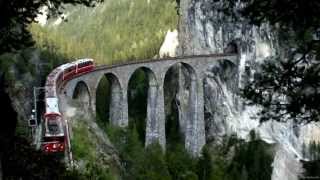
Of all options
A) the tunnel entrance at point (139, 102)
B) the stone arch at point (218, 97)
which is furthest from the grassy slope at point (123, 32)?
the stone arch at point (218, 97)

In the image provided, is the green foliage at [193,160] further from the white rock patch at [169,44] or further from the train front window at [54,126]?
the white rock patch at [169,44]

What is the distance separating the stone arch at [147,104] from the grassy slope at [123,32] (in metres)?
28.7


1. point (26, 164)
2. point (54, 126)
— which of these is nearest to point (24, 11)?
point (26, 164)

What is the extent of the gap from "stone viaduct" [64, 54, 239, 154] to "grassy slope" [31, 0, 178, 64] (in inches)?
1786

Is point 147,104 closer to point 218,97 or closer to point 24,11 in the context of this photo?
point 218,97

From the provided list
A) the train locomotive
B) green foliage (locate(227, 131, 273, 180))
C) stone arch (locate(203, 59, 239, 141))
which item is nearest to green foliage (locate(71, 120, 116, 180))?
the train locomotive

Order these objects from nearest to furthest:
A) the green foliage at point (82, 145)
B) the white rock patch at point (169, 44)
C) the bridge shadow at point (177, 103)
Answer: the green foliage at point (82, 145) < the bridge shadow at point (177, 103) < the white rock patch at point (169, 44)

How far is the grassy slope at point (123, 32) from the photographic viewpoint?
128 meters

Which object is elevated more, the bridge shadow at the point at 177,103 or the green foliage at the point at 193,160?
the bridge shadow at the point at 177,103

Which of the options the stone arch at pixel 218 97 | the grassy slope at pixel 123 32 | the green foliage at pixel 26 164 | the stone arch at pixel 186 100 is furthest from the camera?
the grassy slope at pixel 123 32

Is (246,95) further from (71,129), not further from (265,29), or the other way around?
(265,29)

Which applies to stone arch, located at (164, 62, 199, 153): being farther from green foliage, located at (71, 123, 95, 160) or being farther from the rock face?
green foliage, located at (71, 123, 95, 160)

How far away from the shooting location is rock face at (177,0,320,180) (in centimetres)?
7531

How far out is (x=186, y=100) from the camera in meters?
84.2
